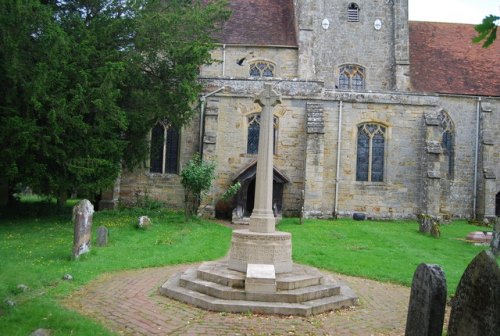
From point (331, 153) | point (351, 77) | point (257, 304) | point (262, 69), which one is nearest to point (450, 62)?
point (351, 77)

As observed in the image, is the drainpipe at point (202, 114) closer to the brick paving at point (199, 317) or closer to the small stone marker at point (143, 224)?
the small stone marker at point (143, 224)

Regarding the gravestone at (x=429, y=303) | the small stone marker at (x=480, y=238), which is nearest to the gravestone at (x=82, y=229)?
the gravestone at (x=429, y=303)

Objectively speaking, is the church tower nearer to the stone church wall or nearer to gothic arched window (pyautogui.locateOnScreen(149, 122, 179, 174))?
the stone church wall

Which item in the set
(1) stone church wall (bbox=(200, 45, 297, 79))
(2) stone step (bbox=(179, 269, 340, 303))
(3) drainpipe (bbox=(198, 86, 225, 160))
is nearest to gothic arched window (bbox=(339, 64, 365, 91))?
(1) stone church wall (bbox=(200, 45, 297, 79))

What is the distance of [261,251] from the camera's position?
8.80m

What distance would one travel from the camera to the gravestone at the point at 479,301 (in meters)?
4.81

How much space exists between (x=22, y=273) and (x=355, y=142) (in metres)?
15.8

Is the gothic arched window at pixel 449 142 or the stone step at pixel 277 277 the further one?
the gothic arched window at pixel 449 142

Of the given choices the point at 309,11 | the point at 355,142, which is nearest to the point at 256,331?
the point at 355,142

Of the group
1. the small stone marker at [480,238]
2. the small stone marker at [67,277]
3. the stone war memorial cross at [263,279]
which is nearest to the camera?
the stone war memorial cross at [263,279]

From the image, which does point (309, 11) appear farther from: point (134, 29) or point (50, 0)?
point (50, 0)

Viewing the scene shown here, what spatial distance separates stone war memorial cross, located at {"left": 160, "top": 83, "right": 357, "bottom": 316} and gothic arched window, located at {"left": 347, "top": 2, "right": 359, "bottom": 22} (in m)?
20.7

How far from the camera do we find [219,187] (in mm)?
21109

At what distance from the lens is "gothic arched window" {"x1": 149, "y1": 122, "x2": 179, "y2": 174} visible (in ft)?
71.6
